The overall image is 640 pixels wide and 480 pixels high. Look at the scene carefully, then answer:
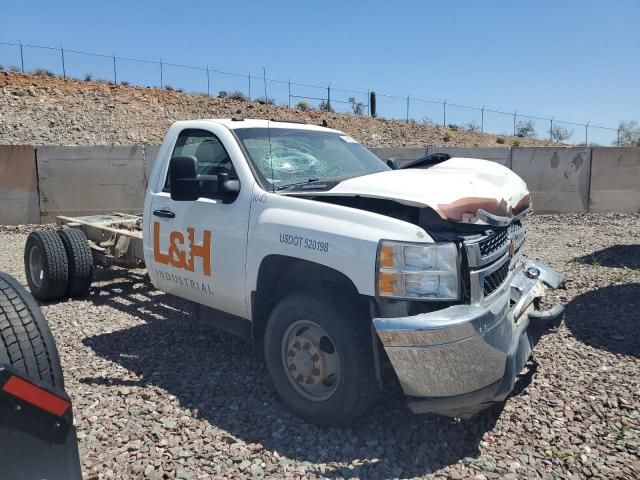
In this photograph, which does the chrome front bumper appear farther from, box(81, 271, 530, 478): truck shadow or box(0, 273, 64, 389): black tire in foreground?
box(0, 273, 64, 389): black tire in foreground

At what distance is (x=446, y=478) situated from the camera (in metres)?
3.16

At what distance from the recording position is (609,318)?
589 centimetres

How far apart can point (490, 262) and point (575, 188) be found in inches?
568

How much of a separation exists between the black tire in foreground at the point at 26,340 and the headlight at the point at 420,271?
1690 millimetres

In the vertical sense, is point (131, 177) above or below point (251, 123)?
below

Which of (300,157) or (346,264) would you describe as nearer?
(346,264)

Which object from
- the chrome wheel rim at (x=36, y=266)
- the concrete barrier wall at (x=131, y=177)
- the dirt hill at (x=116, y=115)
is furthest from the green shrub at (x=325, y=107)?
the chrome wheel rim at (x=36, y=266)

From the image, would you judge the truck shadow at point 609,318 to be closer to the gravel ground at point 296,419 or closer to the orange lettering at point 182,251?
the gravel ground at point 296,419

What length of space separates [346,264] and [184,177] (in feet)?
4.59

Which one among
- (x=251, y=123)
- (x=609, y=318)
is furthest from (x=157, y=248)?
(x=609, y=318)

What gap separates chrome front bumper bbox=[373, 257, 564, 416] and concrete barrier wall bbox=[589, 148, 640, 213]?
14740mm

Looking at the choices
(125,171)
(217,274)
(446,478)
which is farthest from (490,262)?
(125,171)

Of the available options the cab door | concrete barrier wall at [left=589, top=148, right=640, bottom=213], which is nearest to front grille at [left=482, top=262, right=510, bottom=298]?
the cab door

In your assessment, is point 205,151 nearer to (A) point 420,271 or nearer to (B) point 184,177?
(B) point 184,177
